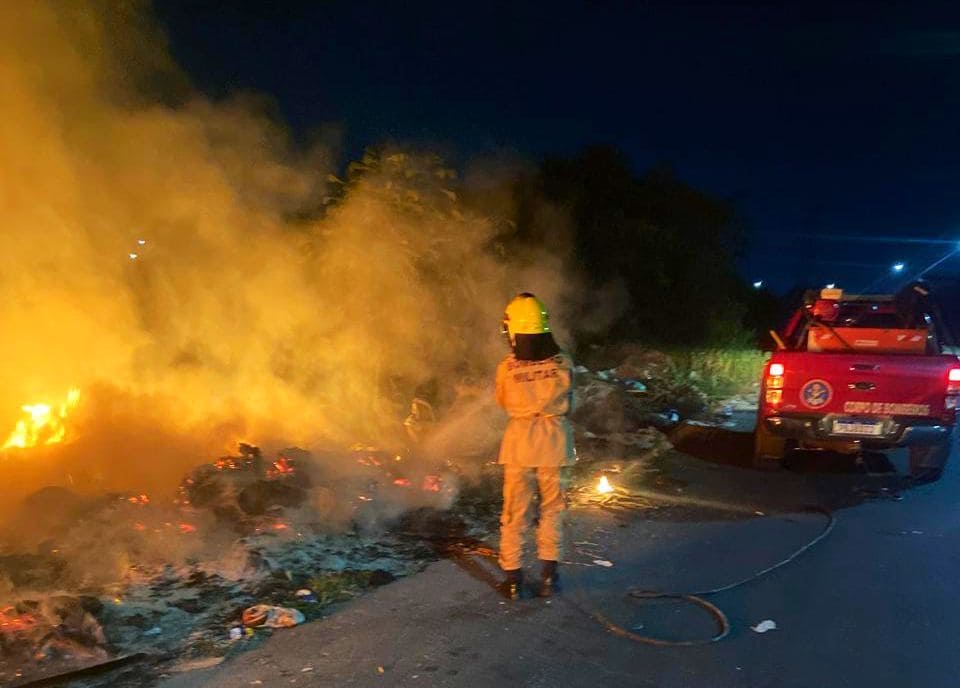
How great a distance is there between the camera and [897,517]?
654 centimetres

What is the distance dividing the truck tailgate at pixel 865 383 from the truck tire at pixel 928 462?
1.78ft

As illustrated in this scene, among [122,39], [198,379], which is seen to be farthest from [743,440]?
[122,39]

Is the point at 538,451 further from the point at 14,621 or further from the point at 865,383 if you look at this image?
the point at 865,383

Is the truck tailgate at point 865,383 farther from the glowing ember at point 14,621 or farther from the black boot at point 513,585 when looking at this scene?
the glowing ember at point 14,621

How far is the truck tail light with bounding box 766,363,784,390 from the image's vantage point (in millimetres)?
7895

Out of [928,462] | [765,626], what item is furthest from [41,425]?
[928,462]

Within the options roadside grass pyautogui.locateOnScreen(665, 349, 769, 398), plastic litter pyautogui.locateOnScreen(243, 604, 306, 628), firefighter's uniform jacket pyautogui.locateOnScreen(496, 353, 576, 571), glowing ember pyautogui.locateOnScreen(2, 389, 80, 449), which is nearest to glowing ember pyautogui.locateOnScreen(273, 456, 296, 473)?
glowing ember pyautogui.locateOnScreen(2, 389, 80, 449)

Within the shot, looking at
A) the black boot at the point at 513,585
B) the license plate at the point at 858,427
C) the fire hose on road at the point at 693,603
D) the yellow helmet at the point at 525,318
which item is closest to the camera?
the fire hose on road at the point at 693,603

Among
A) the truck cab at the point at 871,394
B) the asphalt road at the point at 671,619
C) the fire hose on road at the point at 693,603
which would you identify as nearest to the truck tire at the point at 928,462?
the truck cab at the point at 871,394

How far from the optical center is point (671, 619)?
14.1 ft

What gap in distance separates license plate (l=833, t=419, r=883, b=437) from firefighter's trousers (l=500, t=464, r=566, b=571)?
4258mm

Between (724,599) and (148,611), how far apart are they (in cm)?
318

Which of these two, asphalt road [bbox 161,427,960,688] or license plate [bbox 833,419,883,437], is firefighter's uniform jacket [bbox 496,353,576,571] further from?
license plate [bbox 833,419,883,437]

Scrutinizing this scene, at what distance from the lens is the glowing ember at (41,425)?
6.61 metres
